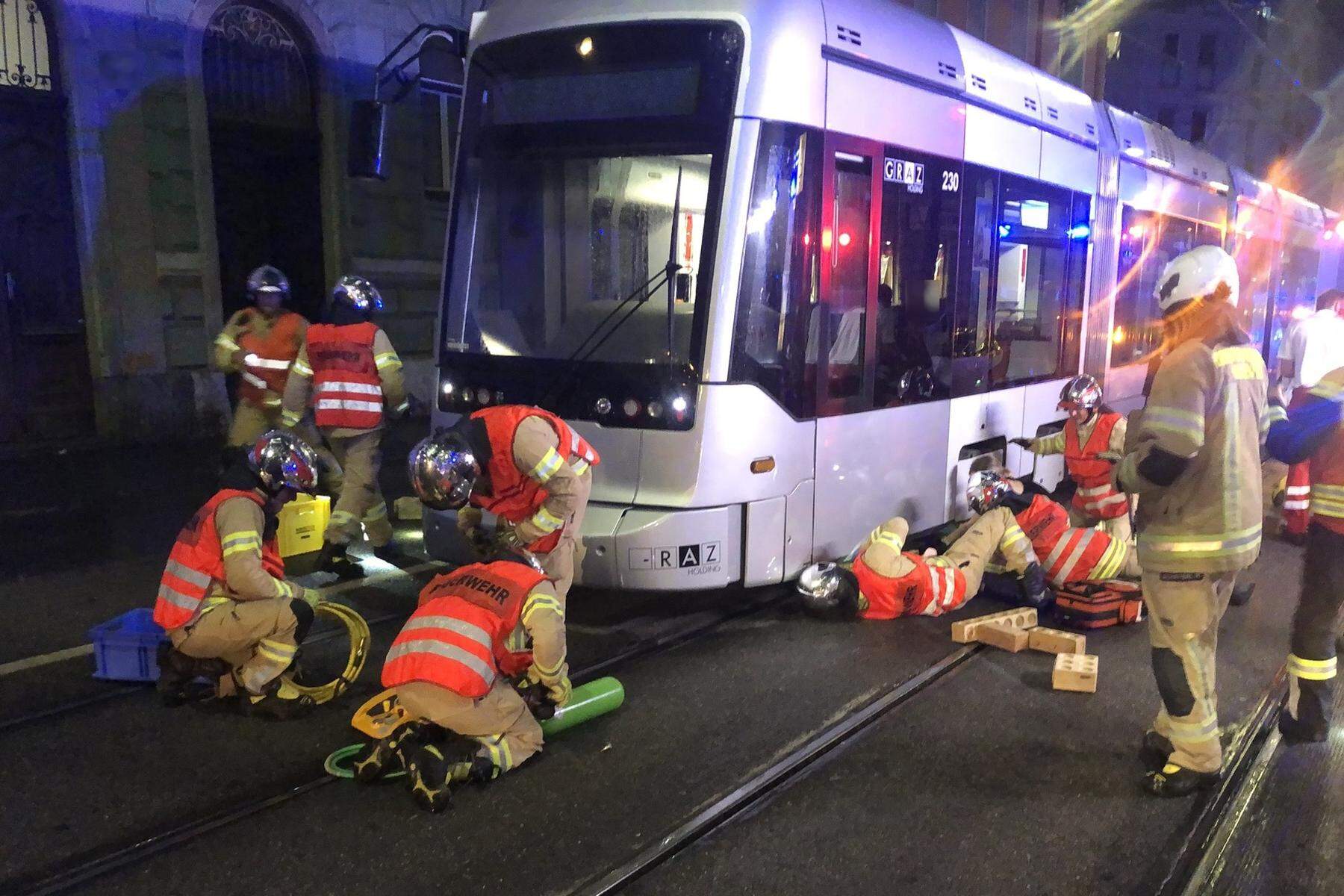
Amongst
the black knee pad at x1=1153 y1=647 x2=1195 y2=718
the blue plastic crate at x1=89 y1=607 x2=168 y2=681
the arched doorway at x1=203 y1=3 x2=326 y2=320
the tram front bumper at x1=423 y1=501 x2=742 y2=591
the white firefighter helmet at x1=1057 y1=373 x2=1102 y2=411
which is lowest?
the blue plastic crate at x1=89 y1=607 x2=168 y2=681

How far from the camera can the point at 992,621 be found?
5488mm

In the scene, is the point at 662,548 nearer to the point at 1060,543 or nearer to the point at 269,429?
the point at 1060,543

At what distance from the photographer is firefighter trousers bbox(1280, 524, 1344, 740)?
4.21 m

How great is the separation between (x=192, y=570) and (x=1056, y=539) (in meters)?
4.51

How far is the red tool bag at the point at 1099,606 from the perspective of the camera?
5750 millimetres

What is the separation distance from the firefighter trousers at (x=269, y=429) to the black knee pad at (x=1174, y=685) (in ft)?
16.9

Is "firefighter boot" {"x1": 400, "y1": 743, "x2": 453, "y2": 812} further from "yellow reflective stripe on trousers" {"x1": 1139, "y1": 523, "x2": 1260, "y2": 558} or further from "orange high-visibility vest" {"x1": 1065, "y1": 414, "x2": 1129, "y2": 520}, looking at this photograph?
"orange high-visibility vest" {"x1": 1065, "y1": 414, "x2": 1129, "y2": 520}

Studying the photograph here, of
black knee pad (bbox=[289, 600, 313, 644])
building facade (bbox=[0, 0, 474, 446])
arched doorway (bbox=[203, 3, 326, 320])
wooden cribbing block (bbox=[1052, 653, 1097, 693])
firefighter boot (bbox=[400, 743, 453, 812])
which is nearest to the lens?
firefighter boot (bbox=[400, 743, 453, 812])

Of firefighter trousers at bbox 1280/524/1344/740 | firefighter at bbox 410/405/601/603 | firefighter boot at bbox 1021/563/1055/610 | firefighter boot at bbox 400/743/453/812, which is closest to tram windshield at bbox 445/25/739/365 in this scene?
firefighter at bbox 410/405/601/603

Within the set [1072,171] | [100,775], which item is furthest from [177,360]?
[1072,171]

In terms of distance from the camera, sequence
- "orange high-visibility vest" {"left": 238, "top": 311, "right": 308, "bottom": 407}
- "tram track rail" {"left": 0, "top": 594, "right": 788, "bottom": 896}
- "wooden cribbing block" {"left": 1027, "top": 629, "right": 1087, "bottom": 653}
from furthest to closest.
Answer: "orange high-visibility vest" {"left": 238, "top": 311, "right": 308, "bottom": 407} < "wooden cribbing block" {"left": 1027, "top": 629, "right": 1087, "bottom": 653} < "tram track rail" {"left": 0, "top": 594, "right": 788, "bottom": 896}

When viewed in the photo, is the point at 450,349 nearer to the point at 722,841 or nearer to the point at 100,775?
the point at 100,775

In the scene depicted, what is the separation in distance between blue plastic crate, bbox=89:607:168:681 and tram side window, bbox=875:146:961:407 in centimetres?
389

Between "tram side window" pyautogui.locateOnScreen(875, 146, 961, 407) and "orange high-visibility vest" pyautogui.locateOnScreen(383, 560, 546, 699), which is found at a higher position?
"tram side window" pyautogui.locateOnScreen(875, 146, 961, 407)
